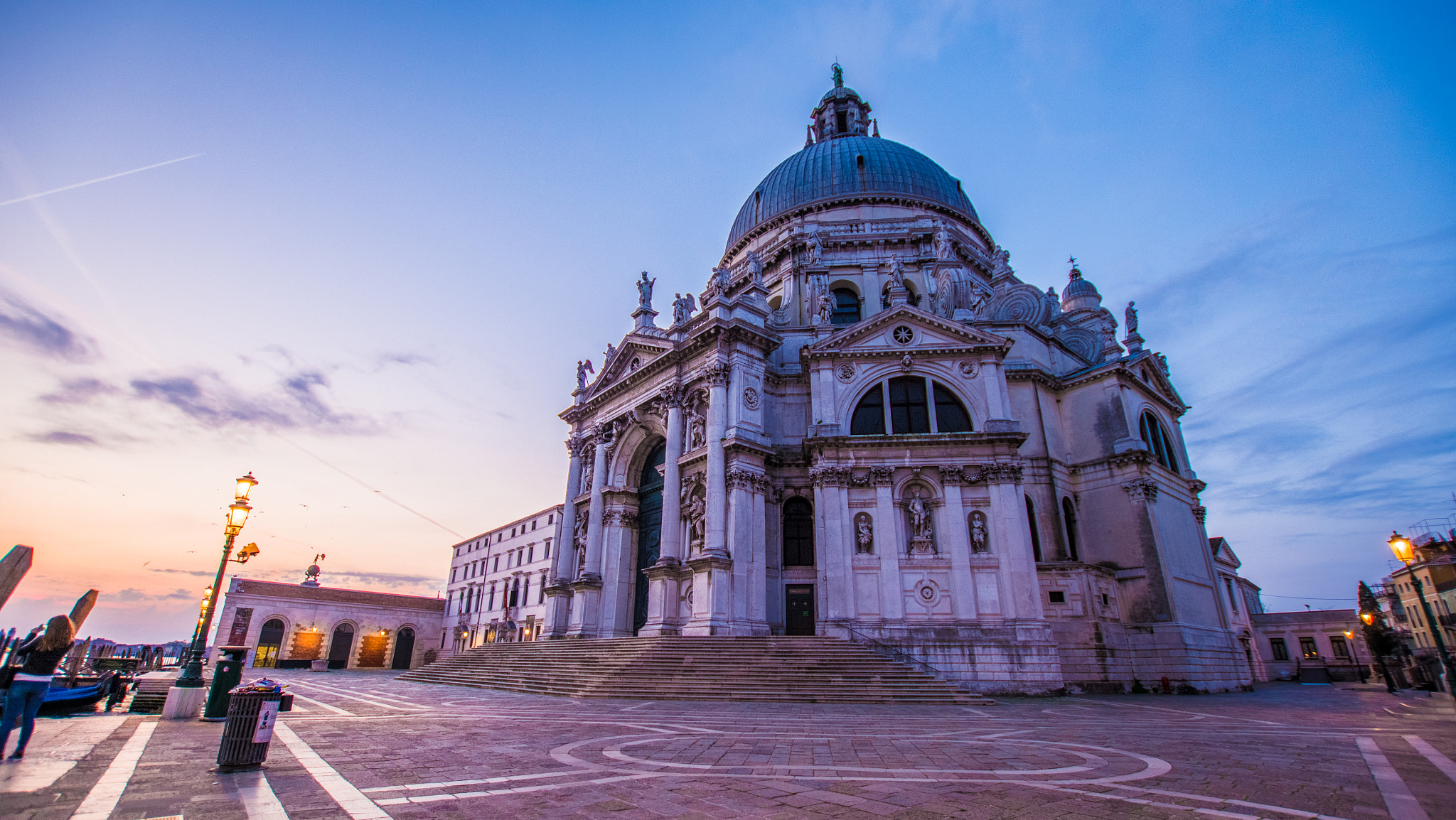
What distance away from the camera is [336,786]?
6094 mm

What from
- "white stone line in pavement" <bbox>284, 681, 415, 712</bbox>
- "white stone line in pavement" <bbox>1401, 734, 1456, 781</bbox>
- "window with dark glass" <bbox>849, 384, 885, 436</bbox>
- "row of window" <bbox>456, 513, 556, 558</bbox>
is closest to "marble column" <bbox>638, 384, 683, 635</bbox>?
"window with dark glass" <bbox>849, 384, 885, 436</bbox>

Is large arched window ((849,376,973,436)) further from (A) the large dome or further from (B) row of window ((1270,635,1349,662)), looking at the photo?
(B) row of window ((1270,635,1349,662))

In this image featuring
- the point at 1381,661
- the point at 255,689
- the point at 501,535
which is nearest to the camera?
the point at 255,689

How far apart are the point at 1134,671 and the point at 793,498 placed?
46.2 ft

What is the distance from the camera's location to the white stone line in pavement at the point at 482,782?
19.9 feet

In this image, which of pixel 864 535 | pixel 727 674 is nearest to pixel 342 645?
pixel 727 674

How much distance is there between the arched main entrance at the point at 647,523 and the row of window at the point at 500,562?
19.8 meters

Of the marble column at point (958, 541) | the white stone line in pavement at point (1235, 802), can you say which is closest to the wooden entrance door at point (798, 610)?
the marble column at point (958, 541)

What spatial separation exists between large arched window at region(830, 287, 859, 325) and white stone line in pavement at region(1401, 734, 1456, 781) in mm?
26997

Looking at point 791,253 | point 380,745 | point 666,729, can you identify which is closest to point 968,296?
point 791,253

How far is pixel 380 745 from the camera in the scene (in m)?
8.82

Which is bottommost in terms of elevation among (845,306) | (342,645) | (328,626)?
(342,645)

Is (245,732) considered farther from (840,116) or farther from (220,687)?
(840,116)

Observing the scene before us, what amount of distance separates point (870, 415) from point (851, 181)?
19135 millimetres
